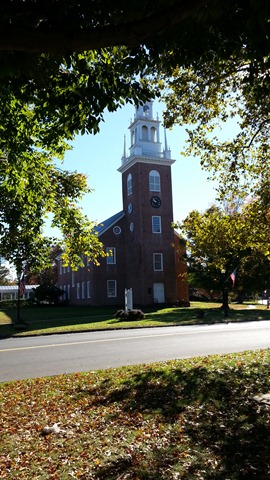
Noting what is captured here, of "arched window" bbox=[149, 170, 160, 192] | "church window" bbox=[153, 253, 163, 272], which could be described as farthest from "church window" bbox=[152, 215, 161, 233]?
"arched window" bbox=[149, 170, 160, 192]

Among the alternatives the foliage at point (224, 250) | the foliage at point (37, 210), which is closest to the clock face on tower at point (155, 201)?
→ the foliage at point (224, 250)

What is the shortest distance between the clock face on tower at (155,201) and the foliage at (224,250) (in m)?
7.12

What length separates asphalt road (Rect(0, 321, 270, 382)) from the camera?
1031cm

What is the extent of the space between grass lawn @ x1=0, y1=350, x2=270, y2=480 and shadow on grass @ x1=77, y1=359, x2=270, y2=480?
0.01 meters

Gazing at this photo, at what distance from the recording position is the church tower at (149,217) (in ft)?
133

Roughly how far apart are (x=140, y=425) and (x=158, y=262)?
35564mm

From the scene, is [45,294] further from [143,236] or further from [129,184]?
[129,184]

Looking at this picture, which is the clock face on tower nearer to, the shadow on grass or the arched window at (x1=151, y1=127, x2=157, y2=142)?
the arched window at (x1=151, y1=127, x2=157, y2=142)

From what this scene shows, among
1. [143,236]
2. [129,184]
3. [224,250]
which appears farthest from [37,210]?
[129,184]

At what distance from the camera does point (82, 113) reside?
21.0 ft

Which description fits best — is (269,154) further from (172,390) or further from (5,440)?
(5,440)

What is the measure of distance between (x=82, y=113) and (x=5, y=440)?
4951 mm

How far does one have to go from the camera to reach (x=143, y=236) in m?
40.5

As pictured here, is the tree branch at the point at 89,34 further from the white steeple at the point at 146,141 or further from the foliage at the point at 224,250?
the white steeple at the point at 146,141
